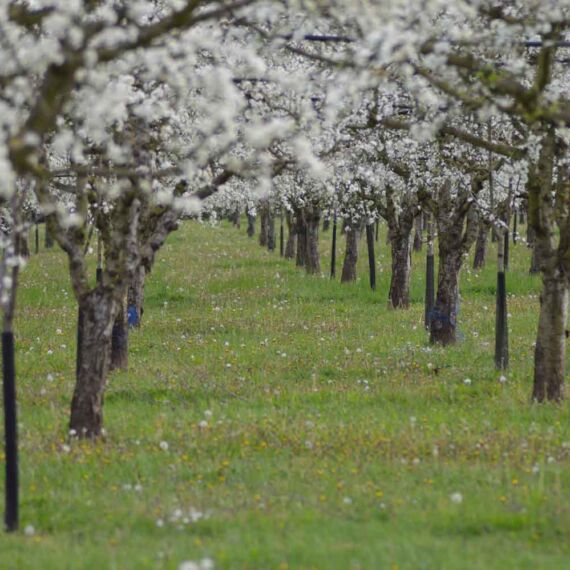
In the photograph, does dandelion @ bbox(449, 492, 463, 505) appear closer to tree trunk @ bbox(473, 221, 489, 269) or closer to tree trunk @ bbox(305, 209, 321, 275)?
tree trunk @ bbox(305, 209, 321, 275)

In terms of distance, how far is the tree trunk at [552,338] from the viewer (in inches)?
543

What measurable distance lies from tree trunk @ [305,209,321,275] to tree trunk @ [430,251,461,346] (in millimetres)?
17519

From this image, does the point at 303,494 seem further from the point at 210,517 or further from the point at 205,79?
the point at 205,79

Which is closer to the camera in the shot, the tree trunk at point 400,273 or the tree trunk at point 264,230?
the tree trunk at point 400,273

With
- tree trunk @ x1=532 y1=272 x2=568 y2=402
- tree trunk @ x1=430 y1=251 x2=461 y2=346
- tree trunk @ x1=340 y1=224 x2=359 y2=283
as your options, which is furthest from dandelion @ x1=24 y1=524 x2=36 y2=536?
tree trunk @ x1=340 y1=224 x2=359 y2=283

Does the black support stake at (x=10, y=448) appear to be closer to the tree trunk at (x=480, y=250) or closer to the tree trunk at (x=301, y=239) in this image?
the tree trunk at (x=301, y=239)

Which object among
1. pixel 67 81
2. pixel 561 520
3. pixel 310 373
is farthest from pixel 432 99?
pixel 310 373

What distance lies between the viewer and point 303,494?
381 inches

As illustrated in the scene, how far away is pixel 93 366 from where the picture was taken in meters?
12.3

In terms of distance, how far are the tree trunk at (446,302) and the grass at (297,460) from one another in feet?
1.46

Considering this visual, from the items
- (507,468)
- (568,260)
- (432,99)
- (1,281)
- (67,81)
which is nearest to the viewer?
(67,81)

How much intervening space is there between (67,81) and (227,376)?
37.4 feet

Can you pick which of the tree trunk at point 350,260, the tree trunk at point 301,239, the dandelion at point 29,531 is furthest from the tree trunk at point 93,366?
the tree trunk at point 301,239

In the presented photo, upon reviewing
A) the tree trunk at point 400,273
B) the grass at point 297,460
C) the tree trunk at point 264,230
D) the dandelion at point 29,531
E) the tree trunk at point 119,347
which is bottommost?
the dandelion at point 29,531
